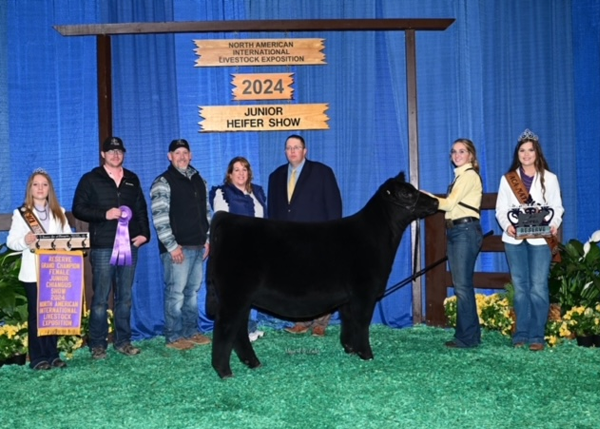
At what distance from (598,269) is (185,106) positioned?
4092 millimetres

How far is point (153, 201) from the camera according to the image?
586cm

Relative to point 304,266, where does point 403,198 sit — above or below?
above

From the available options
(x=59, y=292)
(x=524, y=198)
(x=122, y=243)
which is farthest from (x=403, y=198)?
(x=59, y=292)

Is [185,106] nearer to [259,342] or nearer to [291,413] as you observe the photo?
[259,342]

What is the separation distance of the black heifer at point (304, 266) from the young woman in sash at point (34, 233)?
138 cm

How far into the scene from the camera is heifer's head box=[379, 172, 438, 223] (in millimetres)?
5125

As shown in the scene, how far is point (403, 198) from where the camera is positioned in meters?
5.12

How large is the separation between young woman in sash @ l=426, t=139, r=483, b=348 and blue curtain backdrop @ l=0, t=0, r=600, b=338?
1378 mm

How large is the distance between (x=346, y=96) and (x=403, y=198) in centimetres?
207

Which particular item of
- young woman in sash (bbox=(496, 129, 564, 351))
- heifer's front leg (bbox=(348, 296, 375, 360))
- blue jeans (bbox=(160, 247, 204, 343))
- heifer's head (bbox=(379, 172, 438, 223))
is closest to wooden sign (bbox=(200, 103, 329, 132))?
blue jeans (bbox=(160, 247, 204, 343))

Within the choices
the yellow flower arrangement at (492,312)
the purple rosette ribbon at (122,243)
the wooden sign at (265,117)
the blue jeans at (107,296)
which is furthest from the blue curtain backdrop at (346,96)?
the purple rosette ribbon at (122,243)

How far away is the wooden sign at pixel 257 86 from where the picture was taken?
673cm

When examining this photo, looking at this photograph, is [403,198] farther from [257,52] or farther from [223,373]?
[257,52]

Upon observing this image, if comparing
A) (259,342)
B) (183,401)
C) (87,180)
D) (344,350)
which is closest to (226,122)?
(87,180)
